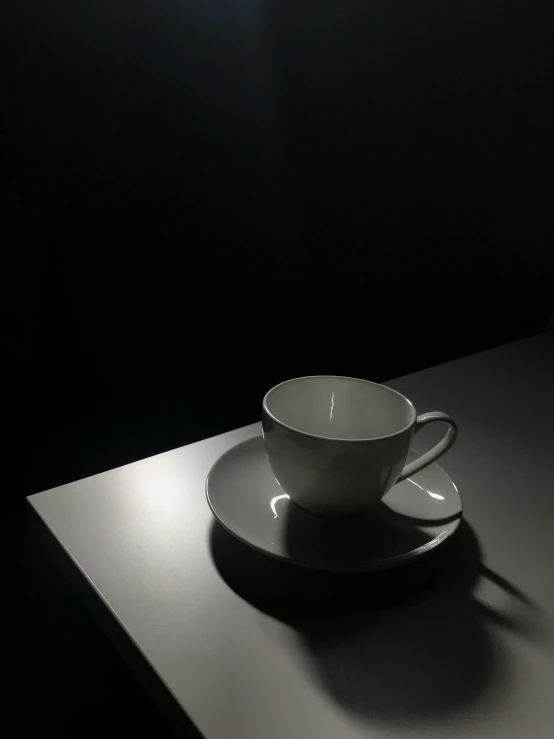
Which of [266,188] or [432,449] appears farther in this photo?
[266,188]

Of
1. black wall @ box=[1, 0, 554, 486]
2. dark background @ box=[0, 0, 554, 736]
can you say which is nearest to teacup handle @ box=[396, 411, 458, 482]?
dark background @ box=[0, 0, 554, 736]

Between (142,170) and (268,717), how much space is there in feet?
3.00

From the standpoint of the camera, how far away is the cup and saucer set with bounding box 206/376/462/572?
1.36ft

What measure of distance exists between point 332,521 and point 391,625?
0.08m

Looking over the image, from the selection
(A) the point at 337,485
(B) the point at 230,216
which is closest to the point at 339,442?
(A) the point at 337,485

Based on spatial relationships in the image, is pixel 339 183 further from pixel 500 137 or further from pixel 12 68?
pixel 12 68

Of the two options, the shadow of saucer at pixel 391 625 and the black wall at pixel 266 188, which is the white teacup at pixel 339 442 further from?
the black wall at pixel 266 188

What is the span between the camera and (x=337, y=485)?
1.38ft

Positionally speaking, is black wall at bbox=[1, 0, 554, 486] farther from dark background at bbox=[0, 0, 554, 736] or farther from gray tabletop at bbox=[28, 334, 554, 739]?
gray tabletop at bbox=[28, 334, 554, 739]

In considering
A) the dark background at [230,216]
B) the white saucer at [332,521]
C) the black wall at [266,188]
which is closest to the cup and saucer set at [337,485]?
the white saucer at [332,521]

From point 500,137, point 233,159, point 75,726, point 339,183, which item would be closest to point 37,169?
point 233,159

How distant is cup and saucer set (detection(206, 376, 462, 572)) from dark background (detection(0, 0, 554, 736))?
0.50 metres

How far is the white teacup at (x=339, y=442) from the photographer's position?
0.41m

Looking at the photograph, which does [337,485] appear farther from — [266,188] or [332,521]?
[266,188]
